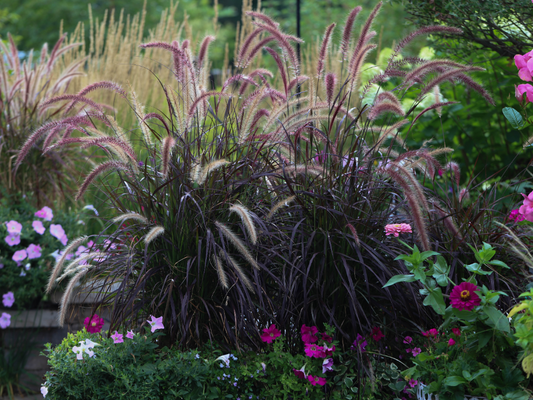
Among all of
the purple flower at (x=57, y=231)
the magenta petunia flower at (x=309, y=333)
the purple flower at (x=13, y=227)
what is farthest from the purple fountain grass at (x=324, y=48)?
the purple flower at (x=13, y=227)

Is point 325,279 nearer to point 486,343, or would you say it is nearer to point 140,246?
point 486,343

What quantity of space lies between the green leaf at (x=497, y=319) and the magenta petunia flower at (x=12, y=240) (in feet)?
9.28

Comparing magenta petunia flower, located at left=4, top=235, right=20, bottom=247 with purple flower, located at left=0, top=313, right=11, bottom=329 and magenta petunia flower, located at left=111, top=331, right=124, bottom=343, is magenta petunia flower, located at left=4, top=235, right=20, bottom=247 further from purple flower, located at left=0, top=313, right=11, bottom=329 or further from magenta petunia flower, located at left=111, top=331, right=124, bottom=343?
magenta petunia flower, located at left=111, top=331, right=124, bottom=343

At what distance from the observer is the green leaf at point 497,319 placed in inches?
63.0

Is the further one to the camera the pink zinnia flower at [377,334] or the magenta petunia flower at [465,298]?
the pink zinnia flower at [377,334]

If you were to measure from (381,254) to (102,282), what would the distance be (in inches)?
51.9

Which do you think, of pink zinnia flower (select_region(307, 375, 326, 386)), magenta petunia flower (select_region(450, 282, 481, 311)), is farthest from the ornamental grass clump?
magenta petunia flower (select_region(450, 282, 481, 311))

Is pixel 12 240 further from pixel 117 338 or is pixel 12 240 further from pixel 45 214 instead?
pixel 117 338

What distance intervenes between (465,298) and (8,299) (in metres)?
Answer: 2.79

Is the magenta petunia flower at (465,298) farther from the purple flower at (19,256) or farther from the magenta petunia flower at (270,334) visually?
the purple flower at (19,256)

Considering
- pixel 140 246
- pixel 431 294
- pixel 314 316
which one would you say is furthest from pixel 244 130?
pixel 431 294

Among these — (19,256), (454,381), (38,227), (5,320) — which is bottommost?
(5,320)

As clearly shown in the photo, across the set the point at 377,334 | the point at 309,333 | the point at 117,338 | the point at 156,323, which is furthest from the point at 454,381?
the point at 117,338

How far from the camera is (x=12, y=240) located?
3.31m
